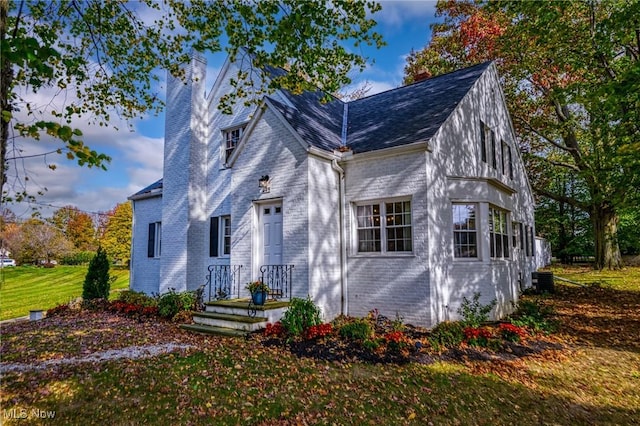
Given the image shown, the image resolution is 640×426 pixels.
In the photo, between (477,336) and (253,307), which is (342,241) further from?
(477,336)

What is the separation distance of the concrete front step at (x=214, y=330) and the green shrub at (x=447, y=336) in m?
4.09

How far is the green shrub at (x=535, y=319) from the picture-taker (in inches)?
338

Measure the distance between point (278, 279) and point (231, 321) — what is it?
175 cm

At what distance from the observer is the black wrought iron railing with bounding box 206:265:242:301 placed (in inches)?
405

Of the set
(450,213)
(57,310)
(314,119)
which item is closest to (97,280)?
(57,310)

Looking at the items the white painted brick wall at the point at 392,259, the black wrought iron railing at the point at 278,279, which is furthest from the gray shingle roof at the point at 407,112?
the black wrought iron railing at the point at 278,279

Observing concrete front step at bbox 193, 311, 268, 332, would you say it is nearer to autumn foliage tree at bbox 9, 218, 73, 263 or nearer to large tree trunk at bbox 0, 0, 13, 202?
large tree trunk at bbox 0, 0, 13, 202

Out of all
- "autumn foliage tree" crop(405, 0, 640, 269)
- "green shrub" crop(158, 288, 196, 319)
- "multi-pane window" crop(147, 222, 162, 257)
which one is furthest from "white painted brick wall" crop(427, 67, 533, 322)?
"multi-pane window" crop(147, 222, 162, 257)

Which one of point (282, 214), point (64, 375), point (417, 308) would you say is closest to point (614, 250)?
point (417, 308)

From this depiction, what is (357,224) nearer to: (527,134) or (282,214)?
(282,214)

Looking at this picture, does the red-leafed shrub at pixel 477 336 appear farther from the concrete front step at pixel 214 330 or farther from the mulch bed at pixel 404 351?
the concrete front step at pixel 214 330

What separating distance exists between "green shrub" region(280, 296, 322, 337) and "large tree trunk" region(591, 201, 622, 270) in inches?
701

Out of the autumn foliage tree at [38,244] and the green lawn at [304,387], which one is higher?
the autumn foliage tree at [38,244]

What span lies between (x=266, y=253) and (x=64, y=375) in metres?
5.34
